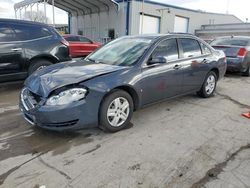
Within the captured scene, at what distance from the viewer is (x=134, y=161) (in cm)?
294

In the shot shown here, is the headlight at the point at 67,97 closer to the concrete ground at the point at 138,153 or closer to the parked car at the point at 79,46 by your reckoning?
the concrete ground at the point at 138,153

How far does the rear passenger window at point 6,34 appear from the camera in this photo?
5742 millimetres

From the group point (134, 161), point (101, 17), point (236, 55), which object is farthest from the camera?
point (101, 17)

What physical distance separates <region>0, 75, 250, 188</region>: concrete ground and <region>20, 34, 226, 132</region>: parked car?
0.30 metres

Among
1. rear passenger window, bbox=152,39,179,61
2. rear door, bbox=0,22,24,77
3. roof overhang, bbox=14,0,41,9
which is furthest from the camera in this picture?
roof overhang, bbox=14,0,41,9

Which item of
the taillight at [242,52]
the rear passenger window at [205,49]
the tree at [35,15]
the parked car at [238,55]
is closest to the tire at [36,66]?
the rear passenger window at [205,49]

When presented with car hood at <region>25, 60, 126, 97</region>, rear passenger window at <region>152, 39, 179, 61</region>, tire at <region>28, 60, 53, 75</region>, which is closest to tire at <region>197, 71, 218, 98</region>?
rear passenger window at <region>152, 39, 179, 61</region>

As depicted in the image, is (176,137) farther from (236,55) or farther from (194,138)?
(236,55)

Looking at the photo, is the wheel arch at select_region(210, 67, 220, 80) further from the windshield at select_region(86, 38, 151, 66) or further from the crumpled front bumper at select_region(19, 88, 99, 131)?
the crumpled front bumper at select_region(19, 88, 99, 131)

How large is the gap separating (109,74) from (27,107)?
4.19ft

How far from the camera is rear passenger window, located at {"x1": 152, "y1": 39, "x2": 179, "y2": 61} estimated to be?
14.2 ft

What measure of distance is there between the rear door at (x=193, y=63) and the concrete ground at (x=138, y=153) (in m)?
0.77

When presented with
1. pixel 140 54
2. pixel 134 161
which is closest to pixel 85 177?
pixel 134 161

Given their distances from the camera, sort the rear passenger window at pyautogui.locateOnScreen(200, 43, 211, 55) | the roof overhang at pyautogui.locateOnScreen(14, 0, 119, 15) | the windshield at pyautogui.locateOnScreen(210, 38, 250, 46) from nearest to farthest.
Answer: the rear passenger window at pyautogui.locateOnScreen(200, 43, 211, 55) < the windshield at pyautogui.locateOnScreen(210, 38, 250, 46) < the roof overhang at pyautogui.locateOnScreen(14, 0, 119, 15)
